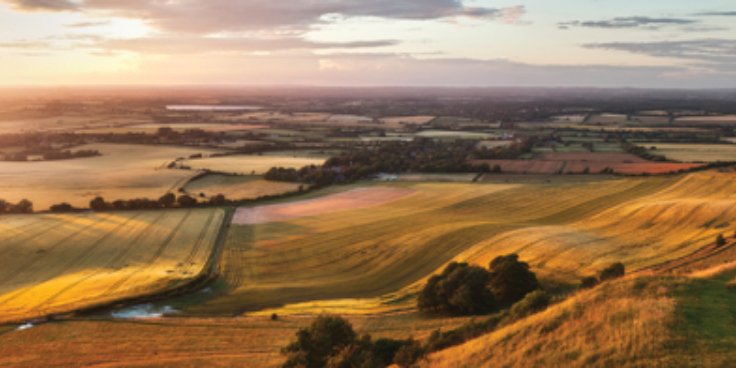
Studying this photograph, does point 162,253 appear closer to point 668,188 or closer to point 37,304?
point 37,304

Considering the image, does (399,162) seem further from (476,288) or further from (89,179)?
(476,288)

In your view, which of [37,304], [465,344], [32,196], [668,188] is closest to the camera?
[465,344]

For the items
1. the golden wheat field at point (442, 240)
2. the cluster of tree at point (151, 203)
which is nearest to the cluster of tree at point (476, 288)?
the golden wheat field at point (442, 240)

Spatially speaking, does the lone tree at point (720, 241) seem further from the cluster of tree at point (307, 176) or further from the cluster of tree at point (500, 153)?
the cluster of tree at point (500, 153)

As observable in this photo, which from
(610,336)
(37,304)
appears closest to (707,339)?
(610,336)

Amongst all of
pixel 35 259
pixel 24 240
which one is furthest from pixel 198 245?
pixel 24 240
